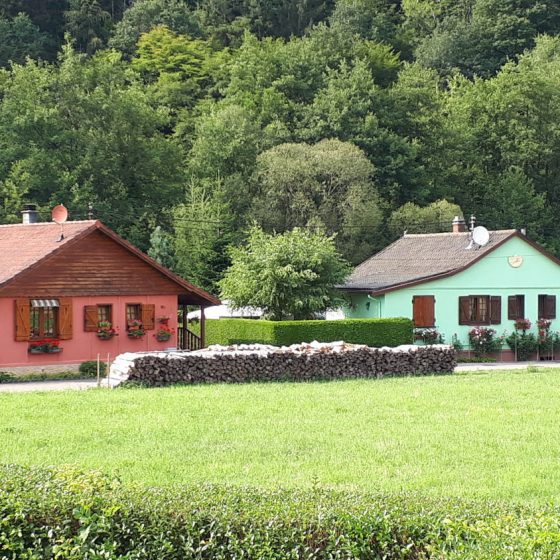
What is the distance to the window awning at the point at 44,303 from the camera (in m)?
33.0

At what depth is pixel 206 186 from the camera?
60781 mm

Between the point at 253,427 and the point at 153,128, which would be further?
the point at 153,128

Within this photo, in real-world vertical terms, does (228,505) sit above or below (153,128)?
below

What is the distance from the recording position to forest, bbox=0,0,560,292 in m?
58.1

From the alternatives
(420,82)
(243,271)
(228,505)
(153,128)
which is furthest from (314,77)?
(228,505)

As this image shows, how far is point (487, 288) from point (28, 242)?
1799 centimetres

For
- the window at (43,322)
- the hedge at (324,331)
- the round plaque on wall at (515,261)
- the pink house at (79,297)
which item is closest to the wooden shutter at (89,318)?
the pink house at (79,297)

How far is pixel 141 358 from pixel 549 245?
43.8 meters

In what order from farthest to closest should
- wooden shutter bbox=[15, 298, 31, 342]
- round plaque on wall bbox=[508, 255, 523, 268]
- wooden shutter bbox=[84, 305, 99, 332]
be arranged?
round plaque on wall bbox=[508, 255, 523, 268]
wooden shutter bbox=[84, 305, 99, 332]
wooden shutter bbox=[15, 298, 31, 342]

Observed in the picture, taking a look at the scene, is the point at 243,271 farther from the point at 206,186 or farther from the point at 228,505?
the point at 228,505

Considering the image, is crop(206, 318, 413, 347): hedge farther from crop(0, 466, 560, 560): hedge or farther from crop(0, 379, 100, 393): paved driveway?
crop(0, 466, 560, 560): hedge

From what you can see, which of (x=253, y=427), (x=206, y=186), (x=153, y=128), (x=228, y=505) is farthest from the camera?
(x=153, y=128)

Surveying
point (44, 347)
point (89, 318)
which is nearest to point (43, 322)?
point (44, 347)

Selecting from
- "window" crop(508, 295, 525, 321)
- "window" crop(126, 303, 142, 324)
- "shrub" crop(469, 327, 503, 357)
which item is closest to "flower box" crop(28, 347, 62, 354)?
"window" crop(126, 303, 142, 324)
